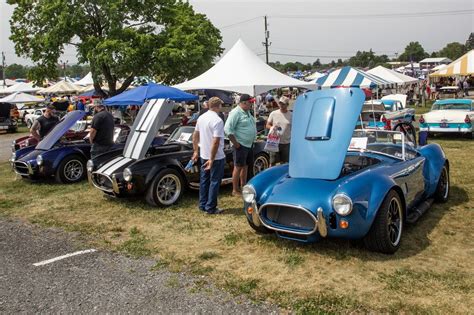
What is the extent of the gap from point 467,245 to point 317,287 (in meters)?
2.07

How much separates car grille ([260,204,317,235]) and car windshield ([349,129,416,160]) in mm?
1485

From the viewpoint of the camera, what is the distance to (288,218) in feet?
15.4

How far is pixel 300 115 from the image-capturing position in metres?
5.44

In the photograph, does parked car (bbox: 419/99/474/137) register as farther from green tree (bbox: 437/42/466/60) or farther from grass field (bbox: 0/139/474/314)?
green tree (bbox: 437/42/466/60)

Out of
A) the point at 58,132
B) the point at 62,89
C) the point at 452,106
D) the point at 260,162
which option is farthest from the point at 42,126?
the point at 62,89

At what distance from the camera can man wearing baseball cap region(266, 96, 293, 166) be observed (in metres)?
7.84

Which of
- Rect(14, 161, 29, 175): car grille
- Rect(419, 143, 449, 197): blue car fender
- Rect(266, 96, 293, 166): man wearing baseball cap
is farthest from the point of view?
Rect(14, 161, 29, 175): car grille

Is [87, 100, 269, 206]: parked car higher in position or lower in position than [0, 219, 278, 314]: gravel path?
higher

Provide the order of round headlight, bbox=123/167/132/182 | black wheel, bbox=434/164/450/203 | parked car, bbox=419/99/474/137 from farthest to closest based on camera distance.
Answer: parked car, bbox=419/99/474/137, round headlight, bbox=123/167/132/182, black wheel, bbox=434/164/450/203

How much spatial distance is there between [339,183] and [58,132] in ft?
22.9

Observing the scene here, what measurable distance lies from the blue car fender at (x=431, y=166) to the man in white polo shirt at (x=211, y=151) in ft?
9.49

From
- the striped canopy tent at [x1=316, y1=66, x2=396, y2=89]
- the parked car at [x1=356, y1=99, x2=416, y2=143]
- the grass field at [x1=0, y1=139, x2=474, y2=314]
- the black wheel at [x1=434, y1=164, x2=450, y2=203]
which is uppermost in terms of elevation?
the striped canopy tent at [x1=316, y1=66, x2=396, y2=89]

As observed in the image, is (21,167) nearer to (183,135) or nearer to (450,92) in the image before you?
(183,135)

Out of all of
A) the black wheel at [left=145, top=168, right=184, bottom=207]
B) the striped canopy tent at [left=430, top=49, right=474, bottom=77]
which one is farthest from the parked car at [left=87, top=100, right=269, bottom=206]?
the striped canopy tent at [left=430, top=49, right=474, bottom=77]
